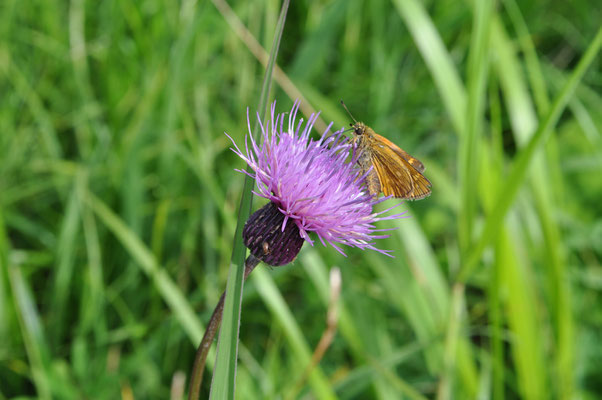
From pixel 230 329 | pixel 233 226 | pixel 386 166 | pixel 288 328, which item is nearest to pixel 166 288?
pixel 233 226

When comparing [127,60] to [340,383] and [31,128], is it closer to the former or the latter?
[31,128]

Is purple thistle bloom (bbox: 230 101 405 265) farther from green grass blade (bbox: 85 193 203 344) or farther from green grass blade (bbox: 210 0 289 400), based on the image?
green grass blade (bbox: 85 193 203 344)

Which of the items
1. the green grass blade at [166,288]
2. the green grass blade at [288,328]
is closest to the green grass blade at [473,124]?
the green grass blade at [288,328]

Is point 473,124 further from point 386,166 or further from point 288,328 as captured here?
point 288,328

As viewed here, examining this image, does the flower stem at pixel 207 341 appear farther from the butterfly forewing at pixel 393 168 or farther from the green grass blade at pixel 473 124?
the green grass blade at pixel 473 124

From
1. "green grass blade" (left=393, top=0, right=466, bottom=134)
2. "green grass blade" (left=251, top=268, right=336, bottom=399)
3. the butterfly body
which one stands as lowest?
"green grass blade" (left=251, top=268, right=336, bottom=399)

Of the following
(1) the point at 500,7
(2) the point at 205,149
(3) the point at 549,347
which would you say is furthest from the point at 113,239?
(1) the point at 500,7

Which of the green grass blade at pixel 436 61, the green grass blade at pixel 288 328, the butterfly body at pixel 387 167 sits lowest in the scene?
the green grass blade at pixel 288 328

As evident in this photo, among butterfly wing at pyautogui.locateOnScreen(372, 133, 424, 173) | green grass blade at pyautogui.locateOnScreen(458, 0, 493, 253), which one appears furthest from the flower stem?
green grass blade at pyautogui.locateOnScreen(458, 0, 493, 253)
